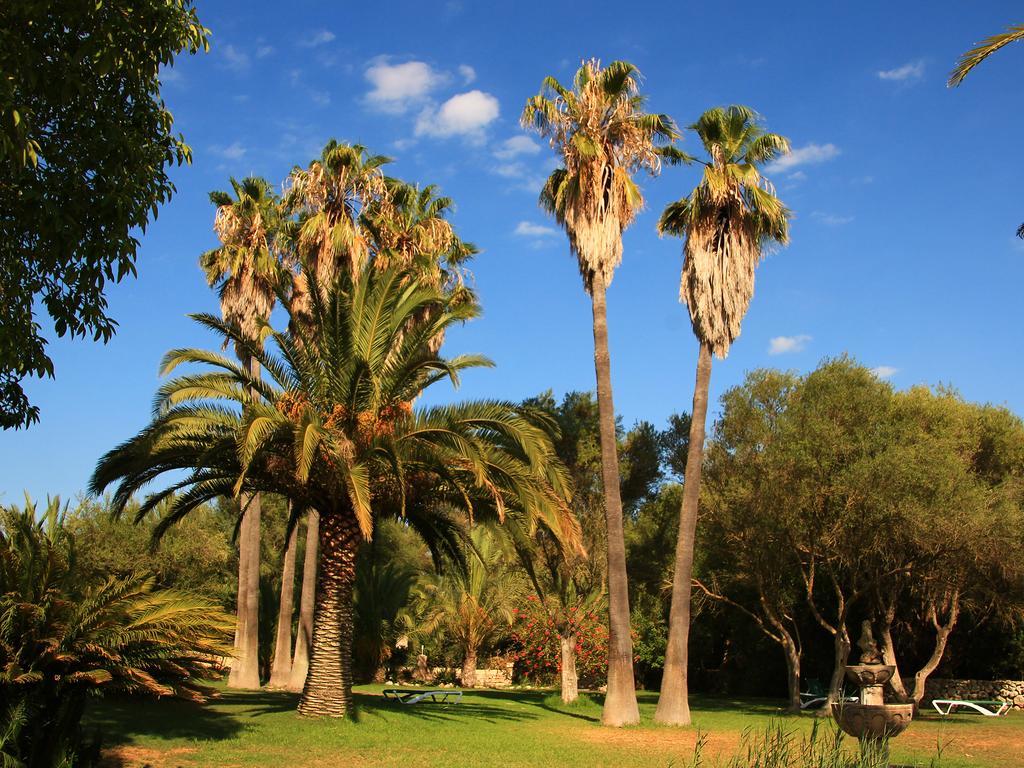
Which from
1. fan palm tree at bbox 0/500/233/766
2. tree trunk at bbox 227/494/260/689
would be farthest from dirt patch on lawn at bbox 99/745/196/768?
tree trunk at bbox 227/494/260/689

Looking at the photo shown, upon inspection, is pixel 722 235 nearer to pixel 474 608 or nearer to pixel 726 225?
pixel 726 225

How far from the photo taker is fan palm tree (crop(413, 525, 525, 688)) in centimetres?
3403

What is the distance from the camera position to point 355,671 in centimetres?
3331

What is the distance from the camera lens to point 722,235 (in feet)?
72.8

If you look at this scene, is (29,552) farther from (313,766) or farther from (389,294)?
(389,294)

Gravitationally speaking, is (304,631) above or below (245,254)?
below

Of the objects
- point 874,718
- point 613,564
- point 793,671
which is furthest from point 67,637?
point 793,671

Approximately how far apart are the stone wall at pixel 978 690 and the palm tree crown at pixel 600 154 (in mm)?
17240

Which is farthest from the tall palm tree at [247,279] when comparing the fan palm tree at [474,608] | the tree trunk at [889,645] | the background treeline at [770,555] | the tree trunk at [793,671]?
the tree trunk at [889,645]

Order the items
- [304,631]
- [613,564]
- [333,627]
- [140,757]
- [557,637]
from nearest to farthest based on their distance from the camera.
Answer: [140,757] < [333,627] < [613,564] < [304,631] < [557,637]

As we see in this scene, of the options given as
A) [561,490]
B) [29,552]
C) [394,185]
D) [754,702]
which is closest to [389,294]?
[561,490]

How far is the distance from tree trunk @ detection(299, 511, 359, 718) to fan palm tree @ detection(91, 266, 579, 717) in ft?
0.07

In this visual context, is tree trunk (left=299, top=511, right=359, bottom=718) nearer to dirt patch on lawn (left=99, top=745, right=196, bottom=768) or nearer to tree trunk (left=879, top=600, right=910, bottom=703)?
dirt patch on lawn (left=99, top=745, right=196, bottom=768)

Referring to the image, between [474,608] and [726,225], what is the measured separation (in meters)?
18.7
